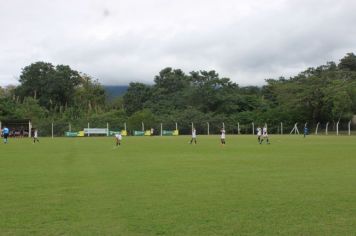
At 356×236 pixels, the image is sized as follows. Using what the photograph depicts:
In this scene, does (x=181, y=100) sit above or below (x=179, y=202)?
above

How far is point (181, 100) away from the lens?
8475 cm

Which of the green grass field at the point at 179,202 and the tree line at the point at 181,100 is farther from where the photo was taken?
the tree line at the point at 181,100

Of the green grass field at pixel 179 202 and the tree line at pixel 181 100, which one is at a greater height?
the tree line at pixel 181 100

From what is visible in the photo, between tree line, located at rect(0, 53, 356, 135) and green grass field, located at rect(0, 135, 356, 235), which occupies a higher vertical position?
tree line, located at rect(0, 53, 356, 135)

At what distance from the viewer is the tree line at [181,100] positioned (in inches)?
2763

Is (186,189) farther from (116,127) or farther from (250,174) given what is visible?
(116,127)

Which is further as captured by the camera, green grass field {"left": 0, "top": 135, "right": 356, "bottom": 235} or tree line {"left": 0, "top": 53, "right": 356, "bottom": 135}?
tree line {"left": 0, "top": 53, "right": 356, "bottom": 135}

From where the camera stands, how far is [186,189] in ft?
37.7

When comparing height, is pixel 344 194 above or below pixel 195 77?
below

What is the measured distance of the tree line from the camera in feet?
230

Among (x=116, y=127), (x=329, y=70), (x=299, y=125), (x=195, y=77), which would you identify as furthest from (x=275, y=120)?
(x=116, y=127)

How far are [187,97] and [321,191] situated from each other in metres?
72.9

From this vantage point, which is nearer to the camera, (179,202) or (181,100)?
(179,202)

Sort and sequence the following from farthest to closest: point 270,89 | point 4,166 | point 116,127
→ 1. point 270,89
2. point 116,127
3. point 4,166
